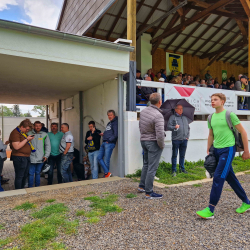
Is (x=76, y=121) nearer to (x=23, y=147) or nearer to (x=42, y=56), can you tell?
(x=23, y=147)

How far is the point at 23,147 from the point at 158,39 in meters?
10.6

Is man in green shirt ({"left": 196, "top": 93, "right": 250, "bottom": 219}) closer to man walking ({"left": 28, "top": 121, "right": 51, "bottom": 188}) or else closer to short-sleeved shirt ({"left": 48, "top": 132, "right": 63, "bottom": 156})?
man walking ({"left": 28, "top": 121, "right": 51, "bottom": 188})

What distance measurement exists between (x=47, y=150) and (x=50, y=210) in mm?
2405

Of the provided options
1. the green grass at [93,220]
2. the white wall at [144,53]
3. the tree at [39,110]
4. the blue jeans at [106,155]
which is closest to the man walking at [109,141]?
the blue jeans at [106,155]

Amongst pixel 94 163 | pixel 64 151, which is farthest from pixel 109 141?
→ pixel 64 151

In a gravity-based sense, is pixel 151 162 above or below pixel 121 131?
below

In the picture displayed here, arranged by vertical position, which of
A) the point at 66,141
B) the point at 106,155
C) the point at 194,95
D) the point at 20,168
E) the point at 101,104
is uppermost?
the point at 194,95

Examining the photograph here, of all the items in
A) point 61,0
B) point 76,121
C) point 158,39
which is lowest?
point 76,121

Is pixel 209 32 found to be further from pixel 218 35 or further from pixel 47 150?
pixel 47 150

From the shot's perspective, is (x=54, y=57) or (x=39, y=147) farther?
(x=39, y=147)

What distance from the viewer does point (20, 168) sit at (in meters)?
4.77

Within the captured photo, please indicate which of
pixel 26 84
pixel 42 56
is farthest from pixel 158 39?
pixel 42 56

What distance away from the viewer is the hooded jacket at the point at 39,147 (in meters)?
5.17

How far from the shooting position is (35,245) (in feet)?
7.53
